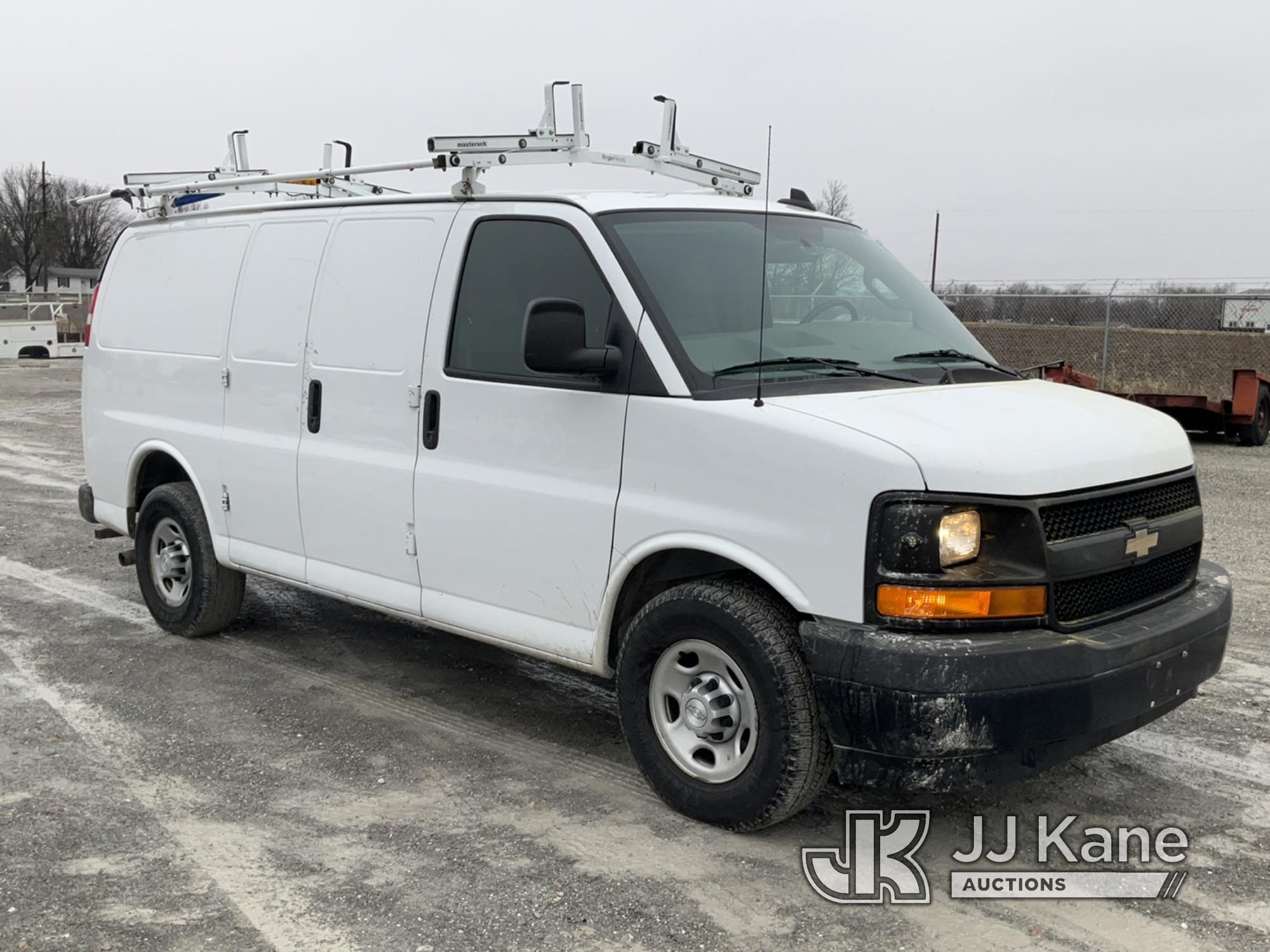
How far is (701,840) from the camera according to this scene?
427 cm

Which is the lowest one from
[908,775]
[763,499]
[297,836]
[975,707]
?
[297,836]

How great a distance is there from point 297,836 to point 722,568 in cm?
174

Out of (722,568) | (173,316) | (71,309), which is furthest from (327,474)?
(71,309)

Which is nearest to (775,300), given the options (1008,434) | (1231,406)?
(1008,434)

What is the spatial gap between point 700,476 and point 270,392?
2.66 metres

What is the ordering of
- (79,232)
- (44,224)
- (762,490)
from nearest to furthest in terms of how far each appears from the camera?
1. (762,490)
2. (44,224)
3. (79,232)

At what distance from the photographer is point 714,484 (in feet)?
13.8

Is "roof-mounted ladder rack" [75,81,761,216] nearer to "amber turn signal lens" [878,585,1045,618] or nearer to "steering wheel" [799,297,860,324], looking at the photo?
"steering wheel" [799,297,860,324]

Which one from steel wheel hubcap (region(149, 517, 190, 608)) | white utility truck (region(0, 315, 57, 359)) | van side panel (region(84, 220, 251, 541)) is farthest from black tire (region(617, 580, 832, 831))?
white utility truck (region(0, 315, 57, 359))

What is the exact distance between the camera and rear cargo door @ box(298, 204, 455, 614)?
17.4ft

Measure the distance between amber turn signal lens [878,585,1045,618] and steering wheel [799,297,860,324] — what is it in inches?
54.1

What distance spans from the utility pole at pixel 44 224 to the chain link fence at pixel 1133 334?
7802cm

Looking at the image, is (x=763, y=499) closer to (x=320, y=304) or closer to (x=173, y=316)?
(x=320, y=304)

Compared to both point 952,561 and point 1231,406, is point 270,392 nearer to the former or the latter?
point 952,561
